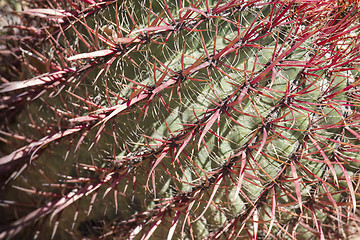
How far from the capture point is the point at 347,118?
2.66 feet

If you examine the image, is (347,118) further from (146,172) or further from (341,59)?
(146,172)

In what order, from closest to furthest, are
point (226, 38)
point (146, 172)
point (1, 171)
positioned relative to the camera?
point (226, 38) < point (146, 172) < point (1, 171)

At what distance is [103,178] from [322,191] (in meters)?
0.57

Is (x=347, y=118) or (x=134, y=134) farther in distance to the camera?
(x=134, y=134)

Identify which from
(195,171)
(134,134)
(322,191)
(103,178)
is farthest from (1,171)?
(322,191)

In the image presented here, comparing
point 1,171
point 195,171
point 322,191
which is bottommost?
point 322,191

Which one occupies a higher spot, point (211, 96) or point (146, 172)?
point (211, 96)

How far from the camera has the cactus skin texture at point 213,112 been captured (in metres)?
0.79

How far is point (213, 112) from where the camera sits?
2.66ft

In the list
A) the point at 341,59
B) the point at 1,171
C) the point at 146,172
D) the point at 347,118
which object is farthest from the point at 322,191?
the point at 1,171

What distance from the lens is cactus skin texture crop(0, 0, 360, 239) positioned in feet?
2.60

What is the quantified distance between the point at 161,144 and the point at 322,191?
0.43 meters

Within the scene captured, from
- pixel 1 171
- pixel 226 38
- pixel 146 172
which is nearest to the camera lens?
pixel 226 38

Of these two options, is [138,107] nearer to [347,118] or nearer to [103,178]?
[103,178]
